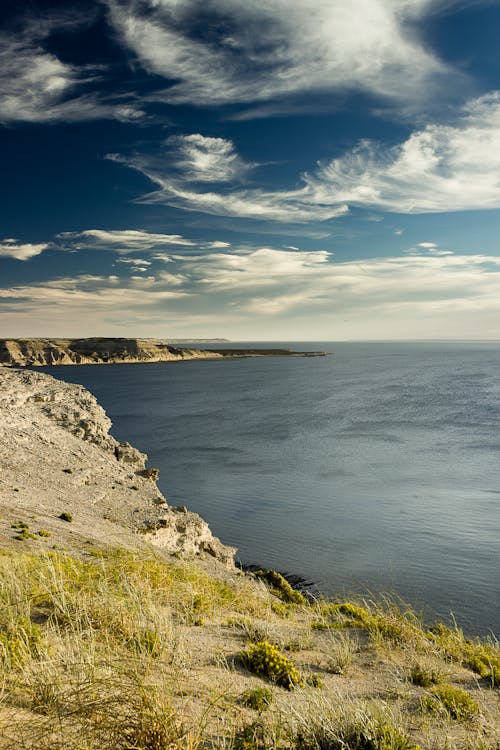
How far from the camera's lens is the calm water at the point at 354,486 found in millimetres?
21875

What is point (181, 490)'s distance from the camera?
115ft

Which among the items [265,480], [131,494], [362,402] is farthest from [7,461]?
[362,402]

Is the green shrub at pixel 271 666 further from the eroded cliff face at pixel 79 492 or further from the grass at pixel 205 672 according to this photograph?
the eroded cliff face at pixel 79 492

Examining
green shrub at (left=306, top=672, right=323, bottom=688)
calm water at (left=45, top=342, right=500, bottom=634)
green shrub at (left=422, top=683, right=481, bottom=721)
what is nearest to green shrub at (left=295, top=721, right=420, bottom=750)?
green shrub at (left=422, top=683, right=481, bottom=721)

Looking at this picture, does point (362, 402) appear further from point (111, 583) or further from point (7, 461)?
point (111, 583)

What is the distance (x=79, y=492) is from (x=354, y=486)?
2070cm

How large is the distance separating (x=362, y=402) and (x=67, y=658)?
78264 millimetres

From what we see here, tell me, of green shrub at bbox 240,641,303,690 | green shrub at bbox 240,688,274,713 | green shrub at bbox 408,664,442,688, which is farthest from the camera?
green shrub at bbox 408,664,442,688

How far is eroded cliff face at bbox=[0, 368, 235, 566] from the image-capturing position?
17.9 metres

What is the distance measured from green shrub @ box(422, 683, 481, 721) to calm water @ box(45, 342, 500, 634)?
10953 mm

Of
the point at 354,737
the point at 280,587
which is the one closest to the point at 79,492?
the point at 280,587

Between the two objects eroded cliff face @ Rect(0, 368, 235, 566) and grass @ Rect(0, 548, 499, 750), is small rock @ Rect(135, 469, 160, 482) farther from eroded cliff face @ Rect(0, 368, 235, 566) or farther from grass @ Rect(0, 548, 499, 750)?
grass @ Rect(0, 548, 499, 750)

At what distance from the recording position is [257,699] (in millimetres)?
6801

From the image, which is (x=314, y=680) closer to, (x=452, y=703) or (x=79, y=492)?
(x=452, y=703)
